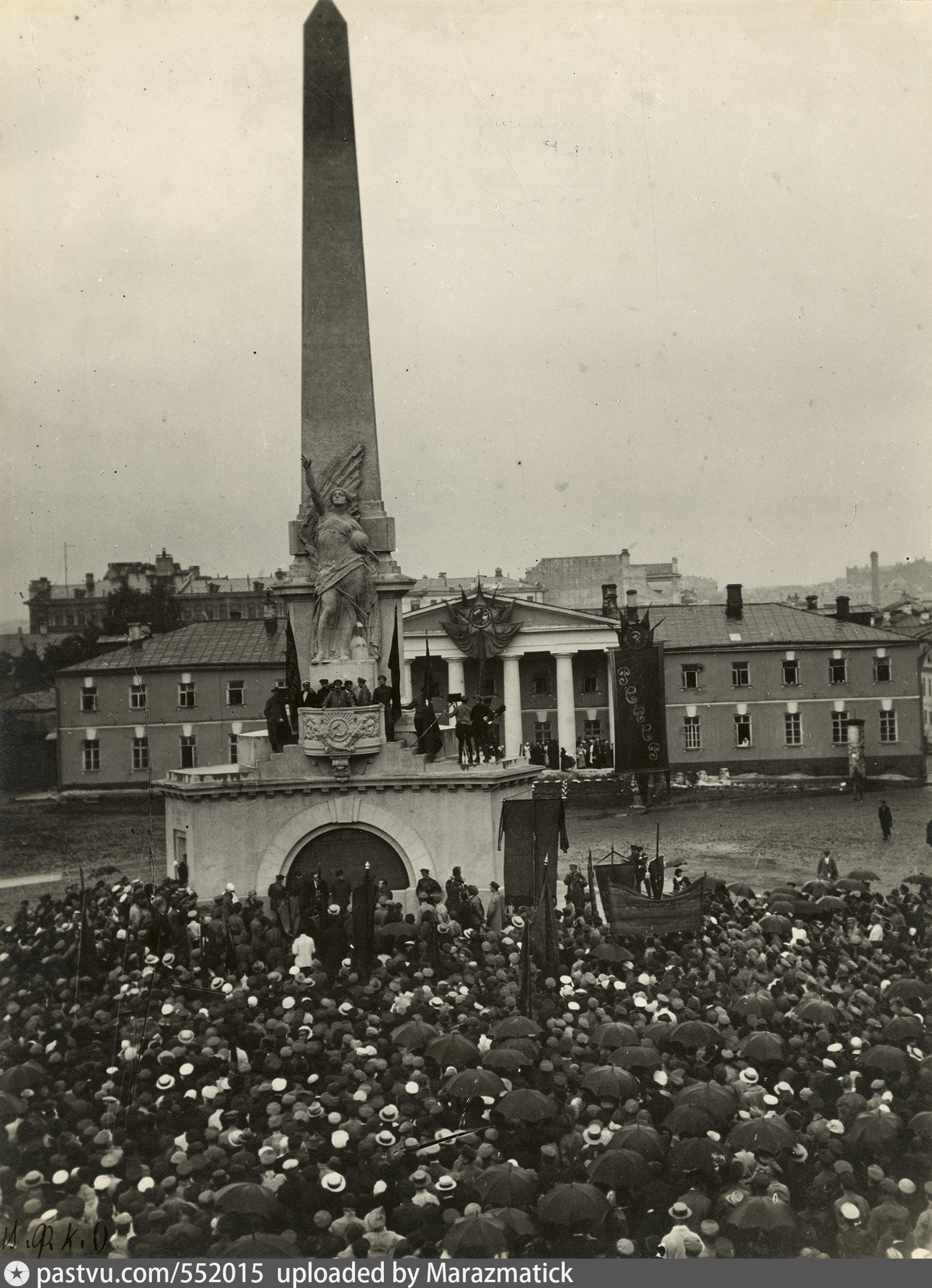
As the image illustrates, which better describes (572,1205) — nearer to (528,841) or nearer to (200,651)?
(528,841)

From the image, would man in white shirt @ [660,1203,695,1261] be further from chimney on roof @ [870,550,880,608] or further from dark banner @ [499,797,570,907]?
chimney on roof @ [870,550,880,608]

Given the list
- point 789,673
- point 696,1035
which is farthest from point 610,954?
point 789,673

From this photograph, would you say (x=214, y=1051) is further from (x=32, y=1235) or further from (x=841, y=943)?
(x=841, y=943)

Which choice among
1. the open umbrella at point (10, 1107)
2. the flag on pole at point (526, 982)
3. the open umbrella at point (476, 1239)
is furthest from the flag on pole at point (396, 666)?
the open umbrella at point (476, 1239)

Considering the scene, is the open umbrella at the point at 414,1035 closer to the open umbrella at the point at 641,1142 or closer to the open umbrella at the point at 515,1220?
the open umbrella at the point at 641,1142

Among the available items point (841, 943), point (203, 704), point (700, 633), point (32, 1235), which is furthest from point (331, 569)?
point (700, 633)

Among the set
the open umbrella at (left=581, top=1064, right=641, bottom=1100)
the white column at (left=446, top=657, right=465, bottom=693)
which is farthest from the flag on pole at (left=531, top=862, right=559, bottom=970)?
the white column at (left=446, top=657, right=465, bottom=693)

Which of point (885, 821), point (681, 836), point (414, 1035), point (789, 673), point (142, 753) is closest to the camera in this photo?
point (414, 1035)
